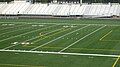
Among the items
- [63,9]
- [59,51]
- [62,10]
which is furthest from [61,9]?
[59,51]

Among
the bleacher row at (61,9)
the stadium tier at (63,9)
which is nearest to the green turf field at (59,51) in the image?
the stadium tier at (63,9)

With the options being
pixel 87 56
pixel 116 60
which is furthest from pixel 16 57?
pixel 116 60

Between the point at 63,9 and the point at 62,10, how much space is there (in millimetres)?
591

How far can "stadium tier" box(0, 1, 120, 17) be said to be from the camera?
62.3m

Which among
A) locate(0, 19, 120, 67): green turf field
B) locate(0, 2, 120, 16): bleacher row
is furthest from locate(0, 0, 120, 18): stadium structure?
A: locate(0, 19, 120, 67): green turf field

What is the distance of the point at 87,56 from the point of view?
20.6m

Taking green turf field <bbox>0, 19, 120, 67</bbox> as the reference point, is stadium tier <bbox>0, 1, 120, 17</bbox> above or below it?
below

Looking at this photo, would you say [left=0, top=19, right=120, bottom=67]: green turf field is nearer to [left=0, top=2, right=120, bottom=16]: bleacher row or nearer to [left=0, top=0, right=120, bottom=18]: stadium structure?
[left=0, top=0, right=120, bottom=18]: stadium structure

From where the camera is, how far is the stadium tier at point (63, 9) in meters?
62.3

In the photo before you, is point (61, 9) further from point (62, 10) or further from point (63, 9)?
point (62, 10)

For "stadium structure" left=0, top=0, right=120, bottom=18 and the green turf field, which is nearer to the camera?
the green turf field

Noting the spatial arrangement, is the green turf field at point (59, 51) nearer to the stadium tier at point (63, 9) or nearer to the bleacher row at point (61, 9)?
the stadium tier at point (63, 9)

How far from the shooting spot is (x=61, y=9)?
65.6m

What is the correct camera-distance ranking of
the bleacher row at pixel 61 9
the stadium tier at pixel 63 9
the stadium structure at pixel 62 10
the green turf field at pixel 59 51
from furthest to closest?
the bleacher row at pixel 61 9, the stadium tier at pixel 63 9, the stadium structure at pixel 62 10, the green turf field at pixel 59 51
